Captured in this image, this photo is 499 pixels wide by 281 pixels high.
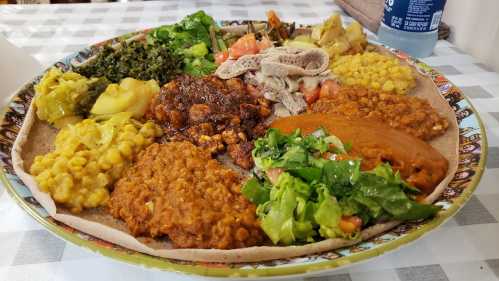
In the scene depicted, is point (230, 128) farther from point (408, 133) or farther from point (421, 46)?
point (421, 46)

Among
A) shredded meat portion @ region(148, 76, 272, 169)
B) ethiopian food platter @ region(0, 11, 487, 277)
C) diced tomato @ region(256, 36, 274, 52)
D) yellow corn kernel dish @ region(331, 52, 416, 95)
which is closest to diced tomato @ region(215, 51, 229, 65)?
ethiopian food platter @ region(0, 11, 487, 277)

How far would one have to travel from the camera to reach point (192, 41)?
144 inches

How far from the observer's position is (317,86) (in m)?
2.98

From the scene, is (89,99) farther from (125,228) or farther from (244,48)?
(244,48)

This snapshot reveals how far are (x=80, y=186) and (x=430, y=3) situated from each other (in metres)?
3.03

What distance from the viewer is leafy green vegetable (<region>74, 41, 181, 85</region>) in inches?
118

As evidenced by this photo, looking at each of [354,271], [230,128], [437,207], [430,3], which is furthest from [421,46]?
[354,271]

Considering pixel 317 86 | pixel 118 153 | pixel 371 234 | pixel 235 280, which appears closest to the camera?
pixel 235 280

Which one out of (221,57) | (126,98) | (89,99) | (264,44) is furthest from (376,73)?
(89,99)

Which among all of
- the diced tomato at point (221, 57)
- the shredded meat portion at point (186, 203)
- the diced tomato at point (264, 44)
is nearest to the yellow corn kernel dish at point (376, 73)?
the diced tomato at point (264, 44)

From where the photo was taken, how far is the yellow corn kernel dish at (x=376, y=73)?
9.50ft

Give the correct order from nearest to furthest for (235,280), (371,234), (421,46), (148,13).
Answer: (235,280)
(371,234)
(421,46)
(148,13)

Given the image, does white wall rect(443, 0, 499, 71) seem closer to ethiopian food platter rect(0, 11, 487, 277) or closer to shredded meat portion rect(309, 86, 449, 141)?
ethiopian food platter rect(0, 11, 487, 277)

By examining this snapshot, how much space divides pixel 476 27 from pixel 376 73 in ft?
5.89
